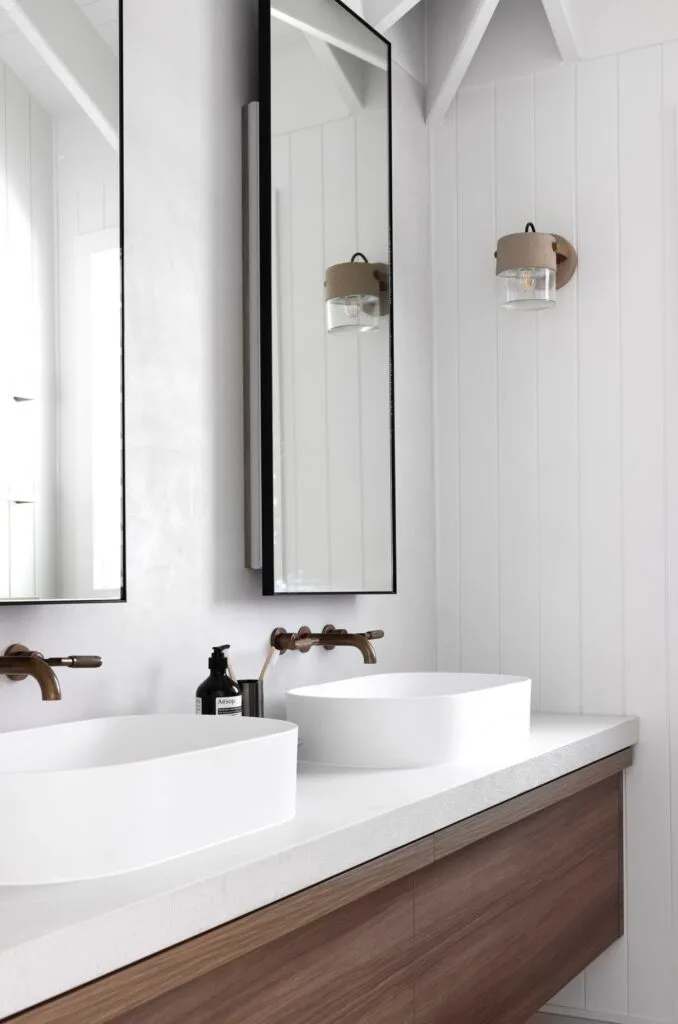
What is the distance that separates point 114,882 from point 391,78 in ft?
6.98

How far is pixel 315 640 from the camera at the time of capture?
2234 millimetres

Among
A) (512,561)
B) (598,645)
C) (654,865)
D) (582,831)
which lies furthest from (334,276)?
(654,865)

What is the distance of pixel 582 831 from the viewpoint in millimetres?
2369

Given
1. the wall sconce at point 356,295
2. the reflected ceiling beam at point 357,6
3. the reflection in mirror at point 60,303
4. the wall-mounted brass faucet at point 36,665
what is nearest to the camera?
the wall-mounted brass faucet at point 36,665

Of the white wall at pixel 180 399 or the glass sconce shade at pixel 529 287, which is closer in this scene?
the white wall at pixel 180 399

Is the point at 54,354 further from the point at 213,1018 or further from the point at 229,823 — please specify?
the point at 213,1018

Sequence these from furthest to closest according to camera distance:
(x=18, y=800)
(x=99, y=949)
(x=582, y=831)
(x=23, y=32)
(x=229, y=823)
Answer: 1. (x=582, y=831)
2. (x=23, y=32)
3. (x=229, y=823)
4. (x=18, y=800)
5. (x=99, y=949)

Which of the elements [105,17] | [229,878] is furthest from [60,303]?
[229,878]

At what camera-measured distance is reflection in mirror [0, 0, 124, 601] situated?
164 centimetres

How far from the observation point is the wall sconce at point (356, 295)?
242 cm

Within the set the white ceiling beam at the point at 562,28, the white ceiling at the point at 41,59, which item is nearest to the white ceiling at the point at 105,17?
the white ceiling at the point at 41,59

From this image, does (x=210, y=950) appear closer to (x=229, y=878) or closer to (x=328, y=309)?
(x=229, y=878)

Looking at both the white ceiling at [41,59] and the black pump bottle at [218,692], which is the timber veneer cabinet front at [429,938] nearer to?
the black pump bottle at [218,692]

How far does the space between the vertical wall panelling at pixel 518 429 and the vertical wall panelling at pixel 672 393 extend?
32 cm
